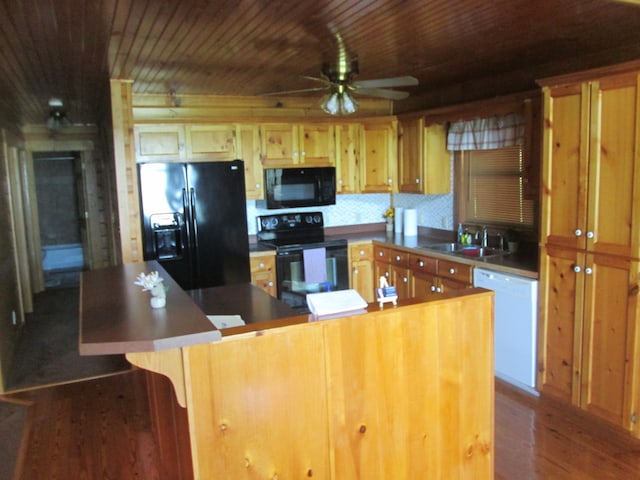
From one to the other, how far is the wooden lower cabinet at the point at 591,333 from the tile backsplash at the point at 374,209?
6.24 feet

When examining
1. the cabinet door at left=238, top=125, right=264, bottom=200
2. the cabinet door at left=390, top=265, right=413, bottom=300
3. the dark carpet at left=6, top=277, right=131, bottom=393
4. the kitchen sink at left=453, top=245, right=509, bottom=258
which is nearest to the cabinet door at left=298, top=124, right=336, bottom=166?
the cabinet door at left=238, top=125, right=264, bottom=200

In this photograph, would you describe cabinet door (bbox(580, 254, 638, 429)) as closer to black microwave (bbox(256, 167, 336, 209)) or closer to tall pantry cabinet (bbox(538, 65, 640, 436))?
tall pantry cabinet (bbox(538, 65, 640, 436))

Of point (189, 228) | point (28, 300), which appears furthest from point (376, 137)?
point (28, 300)

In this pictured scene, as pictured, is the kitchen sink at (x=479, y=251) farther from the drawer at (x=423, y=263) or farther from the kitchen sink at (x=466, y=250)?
the drawer at (x=423, y=263)

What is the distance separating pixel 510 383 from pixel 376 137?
273 cm

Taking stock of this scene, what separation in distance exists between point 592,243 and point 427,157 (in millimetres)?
2159

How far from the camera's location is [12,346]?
4.80 m

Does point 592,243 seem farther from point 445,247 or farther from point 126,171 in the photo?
point 126,171

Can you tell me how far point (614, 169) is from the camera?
9.67 ft

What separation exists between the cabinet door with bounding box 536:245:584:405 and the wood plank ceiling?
138 centimetres

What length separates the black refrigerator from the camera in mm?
4238

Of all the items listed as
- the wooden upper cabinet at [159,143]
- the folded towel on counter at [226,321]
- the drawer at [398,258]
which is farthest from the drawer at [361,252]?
the folded towel on counter at [226,321]

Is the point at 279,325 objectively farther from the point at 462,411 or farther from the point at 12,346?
the point at 12,346

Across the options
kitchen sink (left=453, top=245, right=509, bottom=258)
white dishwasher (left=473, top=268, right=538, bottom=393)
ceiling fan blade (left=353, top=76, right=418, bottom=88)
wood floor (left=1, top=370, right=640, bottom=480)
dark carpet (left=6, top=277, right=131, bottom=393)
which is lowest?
wood floor (left=1, top=370, right=640, bottom=480)
